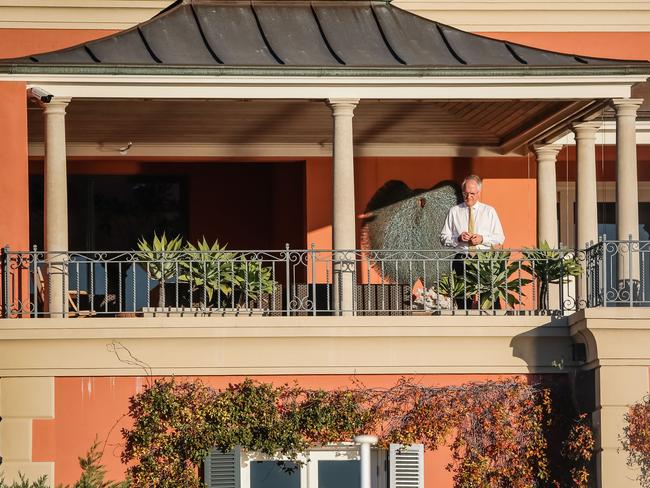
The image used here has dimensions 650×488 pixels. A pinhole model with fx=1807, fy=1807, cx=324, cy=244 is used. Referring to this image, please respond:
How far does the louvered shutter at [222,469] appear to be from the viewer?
686 inches

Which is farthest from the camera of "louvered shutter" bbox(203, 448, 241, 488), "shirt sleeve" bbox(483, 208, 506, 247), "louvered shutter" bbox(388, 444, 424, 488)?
"shirt sleeve" bbox(483, 208, 506, 247)

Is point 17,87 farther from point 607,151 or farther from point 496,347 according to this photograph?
point 607,151

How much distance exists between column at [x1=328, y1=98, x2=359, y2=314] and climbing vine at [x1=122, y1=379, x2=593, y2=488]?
1.13 meters

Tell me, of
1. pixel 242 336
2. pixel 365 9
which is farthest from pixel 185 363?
pixel 365 9

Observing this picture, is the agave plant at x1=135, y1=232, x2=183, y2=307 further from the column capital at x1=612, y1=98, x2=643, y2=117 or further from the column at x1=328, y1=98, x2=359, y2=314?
the column capital at x1=612, y1=98, x2=643, y2=117

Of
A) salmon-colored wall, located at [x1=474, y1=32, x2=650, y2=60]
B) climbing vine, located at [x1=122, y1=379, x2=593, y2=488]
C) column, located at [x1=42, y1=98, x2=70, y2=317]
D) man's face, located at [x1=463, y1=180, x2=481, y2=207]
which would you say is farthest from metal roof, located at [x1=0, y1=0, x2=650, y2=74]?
climbing vine, located at [x1=122, y1=379, x2=593, y2=488]

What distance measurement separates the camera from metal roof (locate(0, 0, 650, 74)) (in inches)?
736

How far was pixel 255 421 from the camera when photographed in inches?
691

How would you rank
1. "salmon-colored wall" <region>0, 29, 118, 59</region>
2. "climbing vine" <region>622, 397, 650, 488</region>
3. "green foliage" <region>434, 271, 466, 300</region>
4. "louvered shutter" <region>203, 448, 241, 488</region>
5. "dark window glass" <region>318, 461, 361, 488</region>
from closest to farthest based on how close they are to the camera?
"climbing vine" <region>622, 397, 650, 488</region>, "louvered shutter" <region>203, 448, 241, 488</region>, "dark window glass" <region>318, 461, 361, 488</region>, "green foliage" <region>434, 271, 466, 300</region>, "salmon-colored wall" <region>0, 29, 118, 59</region>

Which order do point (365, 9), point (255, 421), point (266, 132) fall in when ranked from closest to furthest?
point (255, 421) → point (365, 9) → point (266, 132)

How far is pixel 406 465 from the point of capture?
17.6 meters

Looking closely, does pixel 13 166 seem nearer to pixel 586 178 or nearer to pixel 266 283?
pixel 266 283

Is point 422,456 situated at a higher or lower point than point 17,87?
lower

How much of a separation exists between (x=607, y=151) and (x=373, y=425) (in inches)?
293
